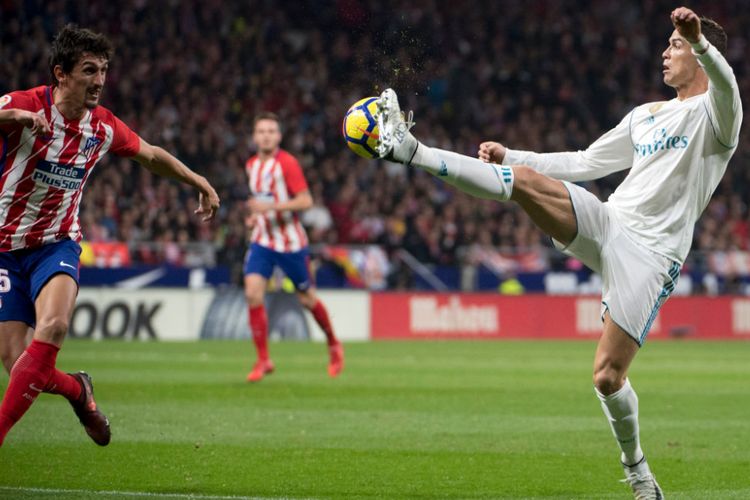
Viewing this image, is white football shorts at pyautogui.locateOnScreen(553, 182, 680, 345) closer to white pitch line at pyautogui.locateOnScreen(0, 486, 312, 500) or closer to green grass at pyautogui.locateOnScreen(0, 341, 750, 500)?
green grass at pyautogui.locateOnScreen(0, 341, 750, 500)

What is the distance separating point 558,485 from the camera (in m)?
6.81

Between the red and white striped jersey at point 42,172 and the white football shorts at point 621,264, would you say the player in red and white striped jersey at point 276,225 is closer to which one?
the red and white striped jersey at point 42,172

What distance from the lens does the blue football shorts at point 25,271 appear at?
6.50 m

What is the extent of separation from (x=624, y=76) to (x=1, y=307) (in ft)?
87.0

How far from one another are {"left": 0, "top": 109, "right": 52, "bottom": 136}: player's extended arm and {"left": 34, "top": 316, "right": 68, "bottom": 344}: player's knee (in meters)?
0.98

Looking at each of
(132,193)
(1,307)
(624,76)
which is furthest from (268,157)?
(624,76)

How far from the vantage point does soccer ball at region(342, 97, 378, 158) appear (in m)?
6.06

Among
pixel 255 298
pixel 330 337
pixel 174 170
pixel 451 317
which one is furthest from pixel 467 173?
pixel 451 317

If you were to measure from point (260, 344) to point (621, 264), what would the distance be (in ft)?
23.4

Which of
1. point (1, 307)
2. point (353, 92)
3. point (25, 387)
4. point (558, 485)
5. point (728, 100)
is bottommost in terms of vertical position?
point (558, 485)

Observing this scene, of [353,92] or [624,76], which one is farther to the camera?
[624,76]

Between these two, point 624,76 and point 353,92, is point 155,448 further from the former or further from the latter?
point 624,76

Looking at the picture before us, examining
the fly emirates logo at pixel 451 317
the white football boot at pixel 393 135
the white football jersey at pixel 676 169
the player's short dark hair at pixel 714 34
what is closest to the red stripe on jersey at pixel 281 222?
the white football jersey at pixel 676 169

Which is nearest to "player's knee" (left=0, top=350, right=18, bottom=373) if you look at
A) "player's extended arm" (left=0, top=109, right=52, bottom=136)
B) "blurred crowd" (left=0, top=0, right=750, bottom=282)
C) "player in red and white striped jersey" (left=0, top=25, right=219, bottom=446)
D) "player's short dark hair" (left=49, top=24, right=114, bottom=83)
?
"player in red and white striped jersey" (left=0, top=25, right=219, bottom=446)
